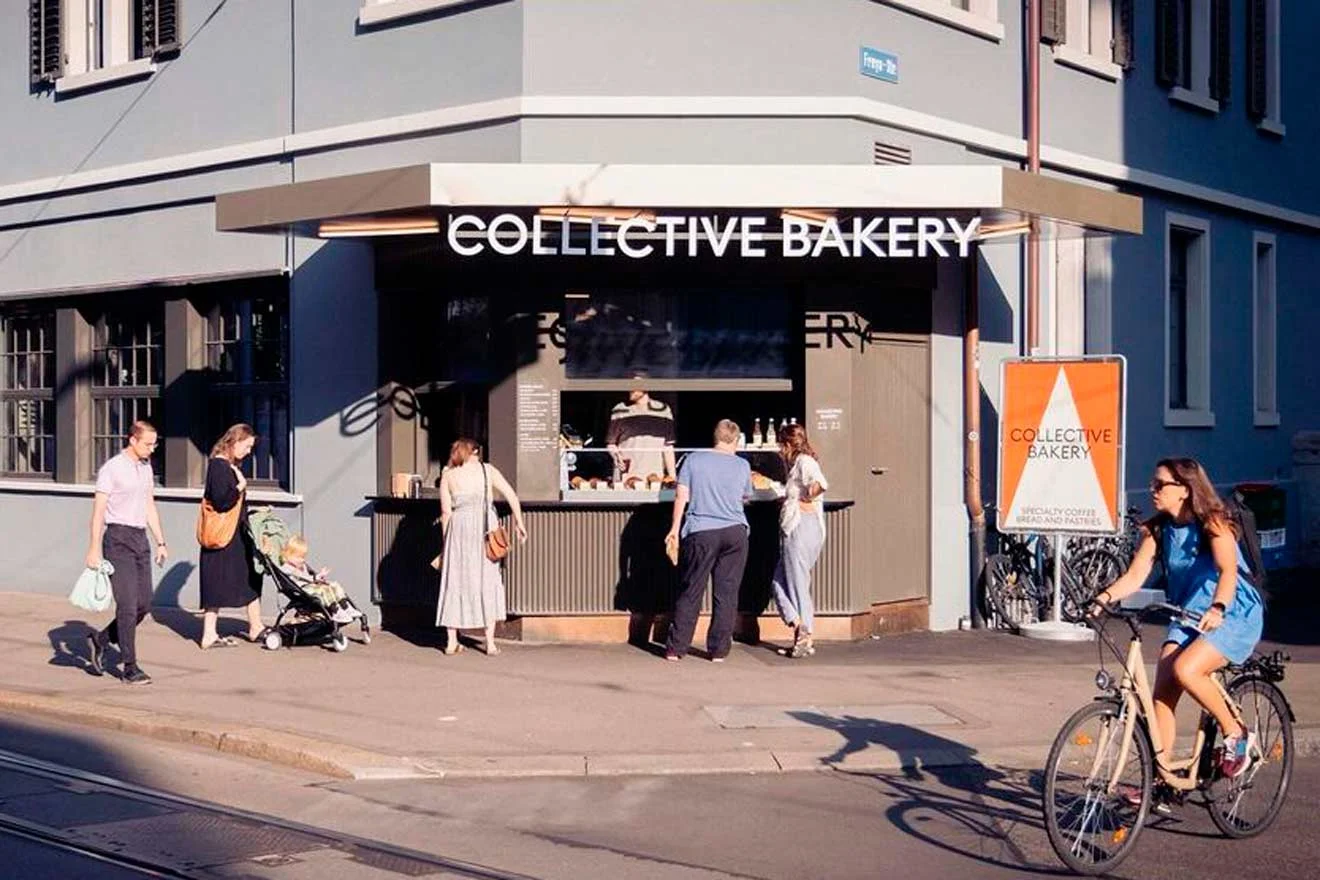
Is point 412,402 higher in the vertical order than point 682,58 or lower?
lower

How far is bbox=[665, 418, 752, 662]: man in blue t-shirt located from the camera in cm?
1384

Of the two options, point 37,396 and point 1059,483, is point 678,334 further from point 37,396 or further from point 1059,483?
point 37,396

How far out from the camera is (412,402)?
16.0m

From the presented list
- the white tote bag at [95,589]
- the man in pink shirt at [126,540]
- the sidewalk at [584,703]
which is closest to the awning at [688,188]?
the man in pink shirt at [126,540]

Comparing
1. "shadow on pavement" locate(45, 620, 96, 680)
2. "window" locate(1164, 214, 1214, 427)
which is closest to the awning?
"shadow on pavement" locate(45, 620, 96, 680)

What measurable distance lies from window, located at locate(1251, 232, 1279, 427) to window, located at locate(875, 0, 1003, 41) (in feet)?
22.1

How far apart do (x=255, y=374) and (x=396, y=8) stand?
3894 millimetres

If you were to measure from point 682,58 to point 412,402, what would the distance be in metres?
3.80

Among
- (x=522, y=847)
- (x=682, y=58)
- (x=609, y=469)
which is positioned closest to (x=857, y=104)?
(x=682, y=58)

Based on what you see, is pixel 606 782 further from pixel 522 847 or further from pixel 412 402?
pixel 412 402

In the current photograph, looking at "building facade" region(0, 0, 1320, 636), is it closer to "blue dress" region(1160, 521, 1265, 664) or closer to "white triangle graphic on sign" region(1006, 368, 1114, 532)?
"white triangle graphic on sign" region(1006, 368, 1114, 532)

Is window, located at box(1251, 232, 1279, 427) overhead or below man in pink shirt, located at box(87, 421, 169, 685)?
overhead

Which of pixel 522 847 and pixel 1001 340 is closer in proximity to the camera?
pixel 522 847

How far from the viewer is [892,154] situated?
15.2 meters
